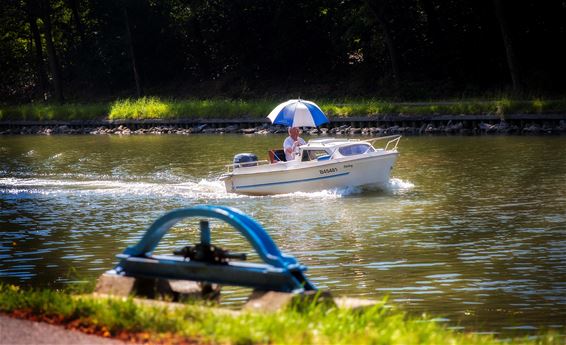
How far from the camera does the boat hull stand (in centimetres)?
2964

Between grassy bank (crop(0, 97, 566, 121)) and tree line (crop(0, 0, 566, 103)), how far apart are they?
385 centimetres

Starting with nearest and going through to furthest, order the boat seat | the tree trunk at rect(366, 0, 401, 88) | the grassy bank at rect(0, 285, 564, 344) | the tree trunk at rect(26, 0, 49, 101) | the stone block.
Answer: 1. the grassy bank at rect(0, 285, 564, 344)
2. the stone block
3. the boat seat
4. the tree trunk at rect(366, 0, 401, 88)
5. the tree trunk at rect(26, 0, 49, 101)

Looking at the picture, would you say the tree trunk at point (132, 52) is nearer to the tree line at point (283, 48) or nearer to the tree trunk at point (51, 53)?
the tree line at point (283, 48)

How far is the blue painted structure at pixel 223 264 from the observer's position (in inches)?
418

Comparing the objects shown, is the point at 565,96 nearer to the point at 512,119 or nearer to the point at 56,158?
the point at 512,119

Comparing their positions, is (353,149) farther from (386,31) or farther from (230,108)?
(386,31)

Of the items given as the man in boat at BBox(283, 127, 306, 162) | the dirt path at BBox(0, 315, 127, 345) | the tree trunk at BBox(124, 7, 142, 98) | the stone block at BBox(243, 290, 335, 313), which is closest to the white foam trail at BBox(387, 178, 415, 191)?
the man in boat at BBox(283, 127, 306, 162)

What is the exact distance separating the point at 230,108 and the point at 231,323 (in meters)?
53.5

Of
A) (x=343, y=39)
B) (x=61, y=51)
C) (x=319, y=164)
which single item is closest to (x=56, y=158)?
(x=319, y=164)

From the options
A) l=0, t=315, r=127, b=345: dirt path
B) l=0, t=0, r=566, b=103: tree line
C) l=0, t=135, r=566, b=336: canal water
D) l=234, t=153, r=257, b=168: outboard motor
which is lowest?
l=0, t=135, r=566, b=336: canal water

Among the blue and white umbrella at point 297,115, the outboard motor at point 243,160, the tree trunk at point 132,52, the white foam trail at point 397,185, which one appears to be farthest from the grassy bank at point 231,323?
the tree trunk at point 132,52

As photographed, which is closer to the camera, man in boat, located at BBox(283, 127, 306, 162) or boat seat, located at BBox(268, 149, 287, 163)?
man in boat, located at BBox(283, 127, 306, 162)

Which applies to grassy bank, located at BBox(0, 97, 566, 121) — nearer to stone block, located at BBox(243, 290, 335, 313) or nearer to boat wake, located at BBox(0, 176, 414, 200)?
boat wake, located at BBox(0, 176, 414, 200)

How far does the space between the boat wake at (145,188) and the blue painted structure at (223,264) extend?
18.0 meters
